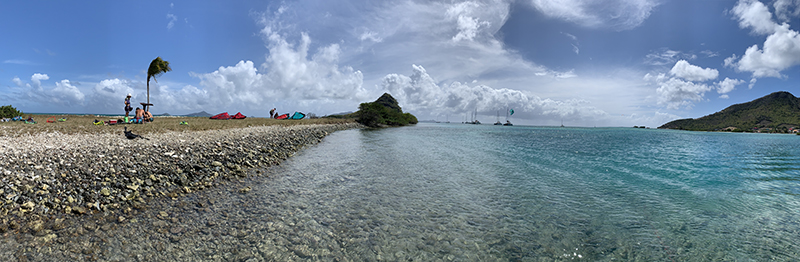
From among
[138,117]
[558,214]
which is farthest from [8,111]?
[558,214]

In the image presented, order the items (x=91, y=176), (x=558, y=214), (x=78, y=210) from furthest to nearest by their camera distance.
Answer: (x=558, y=214) < (x=91, y=176) < (x=78, y=210)

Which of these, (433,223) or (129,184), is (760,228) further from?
(129,184)

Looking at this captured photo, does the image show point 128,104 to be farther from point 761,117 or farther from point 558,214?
point 761,117

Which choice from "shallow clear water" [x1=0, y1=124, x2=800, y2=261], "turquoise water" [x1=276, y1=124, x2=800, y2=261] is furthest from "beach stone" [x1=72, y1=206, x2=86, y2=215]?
"turquoise water" [x1=276, y1=124, x2=800, y2=261]

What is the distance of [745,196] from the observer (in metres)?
12.7

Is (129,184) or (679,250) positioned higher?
(129,184)

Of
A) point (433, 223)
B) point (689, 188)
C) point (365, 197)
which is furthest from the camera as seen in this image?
point (689, 188)

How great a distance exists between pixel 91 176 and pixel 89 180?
32 cm

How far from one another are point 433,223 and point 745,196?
15362 millimetres

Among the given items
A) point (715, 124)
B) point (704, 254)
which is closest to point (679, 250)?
point (704, 254)

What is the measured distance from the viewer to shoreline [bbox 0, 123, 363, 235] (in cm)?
693

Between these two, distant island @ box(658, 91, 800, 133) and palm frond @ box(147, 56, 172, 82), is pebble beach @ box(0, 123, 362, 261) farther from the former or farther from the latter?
distant island @ box(658, 91, 800, 133)

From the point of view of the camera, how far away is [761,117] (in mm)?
157250

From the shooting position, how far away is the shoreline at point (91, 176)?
273 inches
